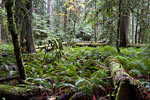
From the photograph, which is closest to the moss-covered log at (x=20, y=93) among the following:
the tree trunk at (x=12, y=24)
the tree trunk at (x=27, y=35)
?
the tree trunk at (x=12, y=24)

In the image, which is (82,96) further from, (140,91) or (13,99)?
(13,99)

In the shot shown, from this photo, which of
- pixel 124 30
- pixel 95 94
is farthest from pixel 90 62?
pixel 124 30

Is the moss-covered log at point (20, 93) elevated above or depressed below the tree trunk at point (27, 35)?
below

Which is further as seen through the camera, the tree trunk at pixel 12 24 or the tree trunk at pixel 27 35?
the tree trunk at pixel 27 35

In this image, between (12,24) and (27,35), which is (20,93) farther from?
(27,35)

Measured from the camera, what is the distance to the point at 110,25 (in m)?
5.95

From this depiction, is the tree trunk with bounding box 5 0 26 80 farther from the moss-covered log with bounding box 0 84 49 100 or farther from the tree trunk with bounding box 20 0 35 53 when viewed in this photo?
the tree trunk with bounding box 20 0 35 53

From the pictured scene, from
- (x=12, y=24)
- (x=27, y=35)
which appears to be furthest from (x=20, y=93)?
(x=27, y=35)

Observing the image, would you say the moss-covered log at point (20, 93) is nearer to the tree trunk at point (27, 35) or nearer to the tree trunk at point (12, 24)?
the tree trunk at point (12, 24)

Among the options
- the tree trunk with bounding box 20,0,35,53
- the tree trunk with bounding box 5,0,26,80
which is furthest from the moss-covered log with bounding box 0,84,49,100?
the tree trunk with bounding box 20,0,35,53

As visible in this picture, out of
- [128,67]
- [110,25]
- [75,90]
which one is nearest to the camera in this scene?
[75,90]

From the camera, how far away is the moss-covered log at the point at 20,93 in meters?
2.40

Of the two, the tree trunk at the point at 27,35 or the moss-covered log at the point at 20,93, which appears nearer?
the moss-covered log at the point at 20,93

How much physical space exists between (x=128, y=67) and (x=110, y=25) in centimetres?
252
